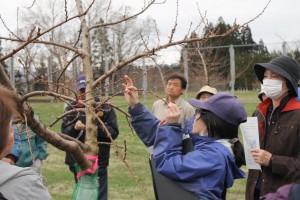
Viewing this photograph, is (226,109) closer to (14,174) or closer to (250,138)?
(250,138)

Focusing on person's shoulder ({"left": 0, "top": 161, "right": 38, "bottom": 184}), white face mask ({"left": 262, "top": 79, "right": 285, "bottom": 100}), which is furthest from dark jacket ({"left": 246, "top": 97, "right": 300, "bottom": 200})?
person's shoulder ({"left": 0, "top": 161, "right": 38, "bottom": 184})

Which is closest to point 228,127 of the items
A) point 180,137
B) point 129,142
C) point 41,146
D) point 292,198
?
point 180,137

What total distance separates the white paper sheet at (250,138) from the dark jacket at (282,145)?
0.44 ft

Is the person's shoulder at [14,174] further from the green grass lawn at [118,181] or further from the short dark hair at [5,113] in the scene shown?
the green grass lawn at [118,181]

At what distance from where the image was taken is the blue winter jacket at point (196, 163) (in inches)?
86.0

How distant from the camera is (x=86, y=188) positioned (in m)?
2.57

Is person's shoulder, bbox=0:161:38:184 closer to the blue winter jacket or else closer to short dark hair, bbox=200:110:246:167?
the blue winter jacket

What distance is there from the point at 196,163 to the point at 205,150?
0.35 ft

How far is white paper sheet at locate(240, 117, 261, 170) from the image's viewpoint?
3.16 meters

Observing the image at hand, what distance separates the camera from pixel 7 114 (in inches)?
63.4

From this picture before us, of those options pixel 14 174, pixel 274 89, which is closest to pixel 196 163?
pixel 14 174

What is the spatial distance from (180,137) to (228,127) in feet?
0.95

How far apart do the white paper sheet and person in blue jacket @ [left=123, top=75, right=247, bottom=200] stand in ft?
2.33

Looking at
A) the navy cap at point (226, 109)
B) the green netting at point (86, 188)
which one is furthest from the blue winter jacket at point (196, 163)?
the green netting at point (86, 188)
